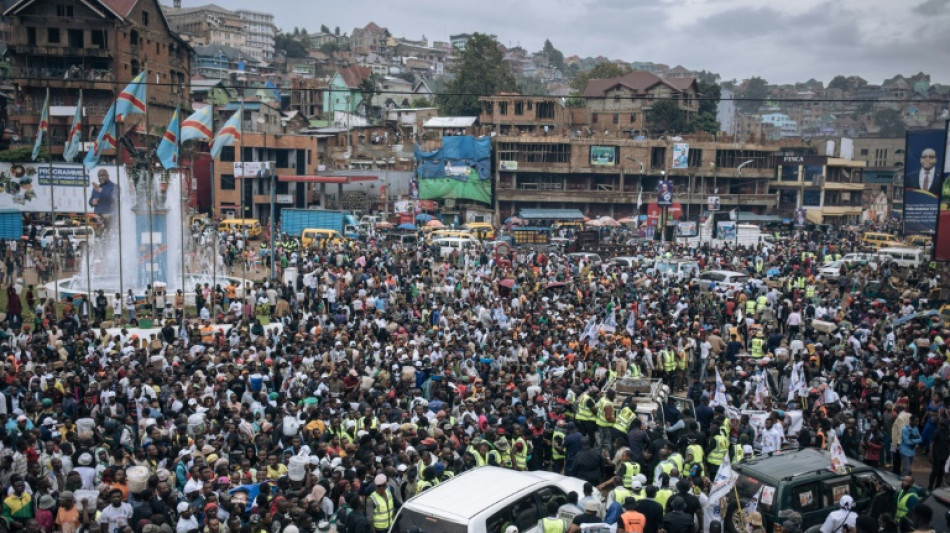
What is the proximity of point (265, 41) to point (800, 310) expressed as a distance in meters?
168

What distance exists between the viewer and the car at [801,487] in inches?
393

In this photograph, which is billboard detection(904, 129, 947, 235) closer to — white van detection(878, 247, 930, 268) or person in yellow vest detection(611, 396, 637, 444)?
white van detection(878, 247, 930, 268)

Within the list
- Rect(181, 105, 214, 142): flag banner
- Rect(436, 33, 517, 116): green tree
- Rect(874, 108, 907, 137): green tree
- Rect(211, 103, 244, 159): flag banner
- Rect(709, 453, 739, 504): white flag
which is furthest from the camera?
Rect(874, 108, 907, 137): green tree

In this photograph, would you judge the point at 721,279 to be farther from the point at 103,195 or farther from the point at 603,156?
the point at 603,156

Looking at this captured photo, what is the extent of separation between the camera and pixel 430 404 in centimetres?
1480

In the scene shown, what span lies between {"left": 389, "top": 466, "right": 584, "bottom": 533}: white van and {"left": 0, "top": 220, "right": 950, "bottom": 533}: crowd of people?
0.32m

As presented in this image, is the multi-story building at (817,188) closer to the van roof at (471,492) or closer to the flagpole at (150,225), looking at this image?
the flagpole at (150,225)

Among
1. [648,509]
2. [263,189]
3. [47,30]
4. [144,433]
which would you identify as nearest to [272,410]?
[144,433]

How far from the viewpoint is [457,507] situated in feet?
29.4

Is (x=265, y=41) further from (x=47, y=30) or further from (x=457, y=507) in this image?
(x=457, y=507)

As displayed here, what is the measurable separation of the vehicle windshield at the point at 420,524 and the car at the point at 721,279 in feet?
67.0

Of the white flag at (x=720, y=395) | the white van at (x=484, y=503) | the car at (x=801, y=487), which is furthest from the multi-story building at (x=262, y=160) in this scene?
the car at (x=801, y=487)

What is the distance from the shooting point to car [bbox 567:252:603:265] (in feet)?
110

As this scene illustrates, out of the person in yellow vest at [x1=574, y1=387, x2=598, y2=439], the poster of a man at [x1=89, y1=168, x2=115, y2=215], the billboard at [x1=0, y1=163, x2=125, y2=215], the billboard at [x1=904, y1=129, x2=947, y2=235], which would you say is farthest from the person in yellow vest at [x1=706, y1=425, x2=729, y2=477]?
the billboard at [x1=0, y1=163, x2=125, y2=215]
